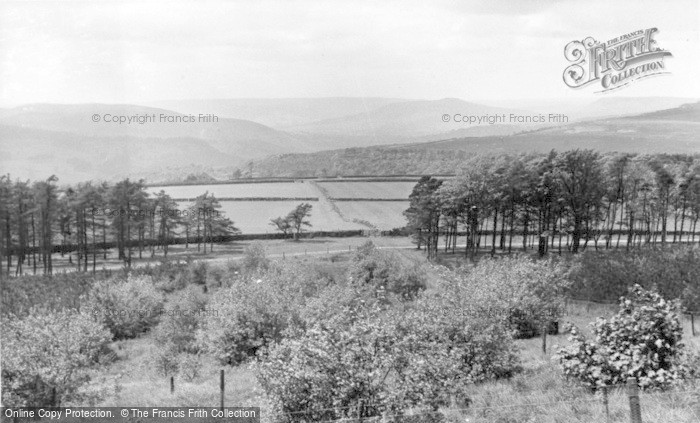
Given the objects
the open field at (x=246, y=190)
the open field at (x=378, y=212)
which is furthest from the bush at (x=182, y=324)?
the open field at (x=246, y=190)

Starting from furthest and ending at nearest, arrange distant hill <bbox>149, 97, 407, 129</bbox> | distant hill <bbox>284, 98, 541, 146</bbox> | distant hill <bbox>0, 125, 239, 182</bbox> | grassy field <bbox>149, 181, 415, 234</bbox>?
distant hill <bbox>0, 125, 239, 182</bbox>, distant hill <bbox>284, 98, 541, 146</bbox>, grassy field <bbox>149, 181, 415, 234</bbox>, distant hill <bbox>149, 97, 407, 129</bbox>

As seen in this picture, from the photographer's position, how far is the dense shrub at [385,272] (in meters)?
37.9

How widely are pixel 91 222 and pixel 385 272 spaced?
23.0m

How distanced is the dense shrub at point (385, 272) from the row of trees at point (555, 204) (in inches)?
315

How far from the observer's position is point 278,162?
81.8 meters

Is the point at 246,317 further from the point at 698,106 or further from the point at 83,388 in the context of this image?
the point at 698,106

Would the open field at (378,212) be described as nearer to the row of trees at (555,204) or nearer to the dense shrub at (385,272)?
the row of trees at (555,204)

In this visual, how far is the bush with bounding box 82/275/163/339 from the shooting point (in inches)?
1328

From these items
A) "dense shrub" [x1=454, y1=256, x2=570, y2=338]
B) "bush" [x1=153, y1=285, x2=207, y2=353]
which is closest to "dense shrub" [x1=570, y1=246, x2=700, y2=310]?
"dense shrub" [x1=454, y1=256, x2=570, y2=338]

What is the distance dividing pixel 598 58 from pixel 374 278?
17.8 m

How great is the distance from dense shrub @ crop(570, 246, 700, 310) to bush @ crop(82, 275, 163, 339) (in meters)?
22.6

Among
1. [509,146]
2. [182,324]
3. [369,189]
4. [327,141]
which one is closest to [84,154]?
[327,141]

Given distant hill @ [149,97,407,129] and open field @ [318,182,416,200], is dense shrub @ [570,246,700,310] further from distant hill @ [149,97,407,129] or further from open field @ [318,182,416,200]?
distant hill @ [149,97,407,129]

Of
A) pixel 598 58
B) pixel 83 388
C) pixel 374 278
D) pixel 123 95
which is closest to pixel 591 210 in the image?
pixel 598 58
